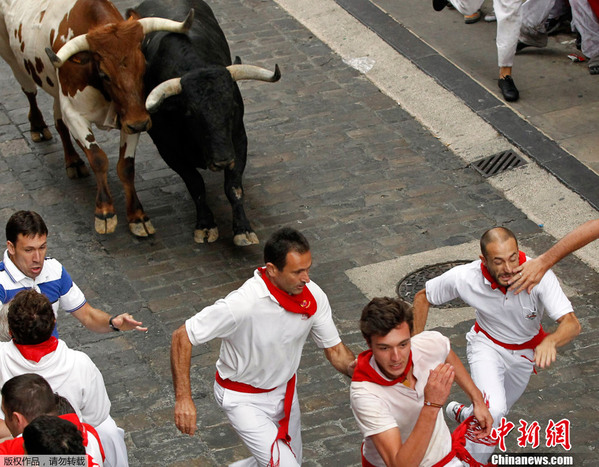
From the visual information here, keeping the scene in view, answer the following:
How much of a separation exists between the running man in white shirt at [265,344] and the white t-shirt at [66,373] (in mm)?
446

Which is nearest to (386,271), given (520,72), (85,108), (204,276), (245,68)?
(204,276)

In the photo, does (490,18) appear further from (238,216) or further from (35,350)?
(35,350)

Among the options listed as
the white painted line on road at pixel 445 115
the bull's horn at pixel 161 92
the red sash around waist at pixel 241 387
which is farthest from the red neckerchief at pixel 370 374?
the bull's horn at pixel 161 92

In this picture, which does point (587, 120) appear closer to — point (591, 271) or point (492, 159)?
point (492, 159)

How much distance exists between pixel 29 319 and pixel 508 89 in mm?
7423

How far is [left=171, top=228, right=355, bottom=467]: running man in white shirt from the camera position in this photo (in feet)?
18.0

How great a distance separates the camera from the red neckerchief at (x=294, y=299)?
5.57 meters

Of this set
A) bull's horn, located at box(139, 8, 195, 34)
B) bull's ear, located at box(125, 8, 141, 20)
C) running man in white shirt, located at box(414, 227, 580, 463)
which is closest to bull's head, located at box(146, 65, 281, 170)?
bull's horn, located at box(139, 8, 195, 34)

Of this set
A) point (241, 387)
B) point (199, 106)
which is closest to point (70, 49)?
point (199, 106)

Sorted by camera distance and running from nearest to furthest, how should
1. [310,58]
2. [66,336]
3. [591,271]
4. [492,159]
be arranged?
[66,336]
[591,271]
[492,159]
[310,58]

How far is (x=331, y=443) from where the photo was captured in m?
6.71

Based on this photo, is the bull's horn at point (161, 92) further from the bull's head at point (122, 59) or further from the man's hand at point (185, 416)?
the man's hand at point (185, 416)

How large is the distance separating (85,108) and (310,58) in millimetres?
4161

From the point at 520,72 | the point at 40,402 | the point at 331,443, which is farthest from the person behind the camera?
the point at 520,72
